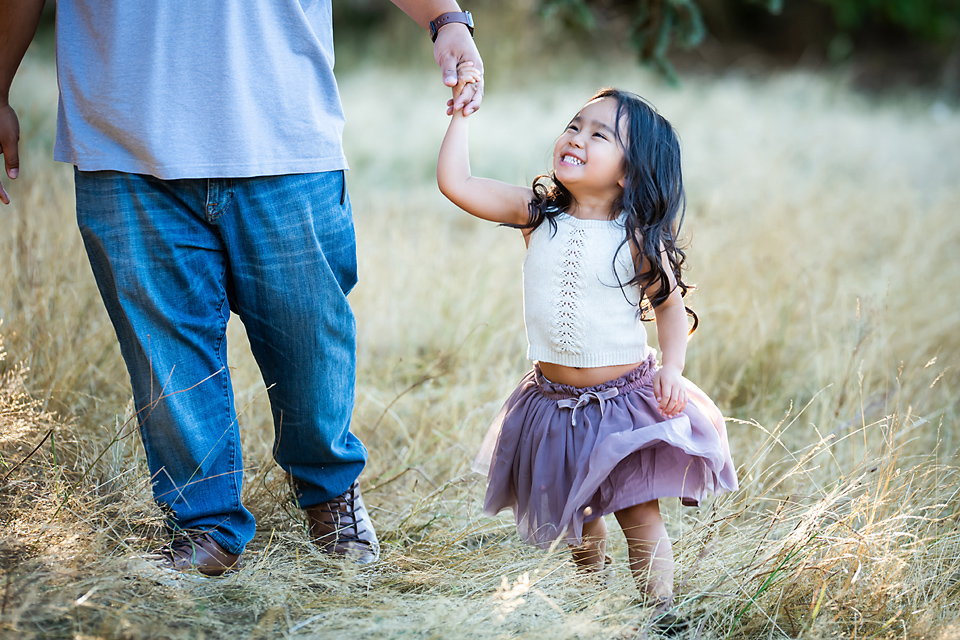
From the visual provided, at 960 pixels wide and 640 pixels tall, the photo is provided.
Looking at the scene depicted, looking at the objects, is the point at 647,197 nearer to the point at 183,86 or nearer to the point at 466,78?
the point at 466,78

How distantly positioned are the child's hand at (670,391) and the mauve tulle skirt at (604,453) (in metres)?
0.03

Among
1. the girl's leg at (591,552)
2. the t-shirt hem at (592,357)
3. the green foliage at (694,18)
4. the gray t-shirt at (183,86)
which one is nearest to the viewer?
the gray t-shirt at (183,86)

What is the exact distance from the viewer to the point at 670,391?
1.75 metres

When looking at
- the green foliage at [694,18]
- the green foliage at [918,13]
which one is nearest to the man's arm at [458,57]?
the green foliage at [694,18]

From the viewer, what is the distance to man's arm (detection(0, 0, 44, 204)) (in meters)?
1.71

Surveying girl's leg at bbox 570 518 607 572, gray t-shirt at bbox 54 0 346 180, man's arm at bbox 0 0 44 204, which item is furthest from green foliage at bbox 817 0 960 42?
man's arm at bbox 0 0 44 204

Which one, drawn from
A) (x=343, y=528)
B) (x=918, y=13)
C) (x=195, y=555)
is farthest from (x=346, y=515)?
(x=918, y=13)

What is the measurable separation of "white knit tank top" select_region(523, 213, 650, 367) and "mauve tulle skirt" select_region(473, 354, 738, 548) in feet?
0.27

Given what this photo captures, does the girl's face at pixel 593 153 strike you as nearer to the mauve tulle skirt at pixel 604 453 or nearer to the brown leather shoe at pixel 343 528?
the mauve tulle skirt at pixel 604 453

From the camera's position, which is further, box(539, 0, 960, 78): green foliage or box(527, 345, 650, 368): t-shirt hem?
box(539, 0, 960, 78): green foliage

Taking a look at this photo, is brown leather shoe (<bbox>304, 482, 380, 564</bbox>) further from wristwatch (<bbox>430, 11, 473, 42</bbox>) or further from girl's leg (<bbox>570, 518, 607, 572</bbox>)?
wristwatch (<bbox>430, 11, 473, 42</bbox>)

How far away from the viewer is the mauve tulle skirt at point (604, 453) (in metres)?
1.73

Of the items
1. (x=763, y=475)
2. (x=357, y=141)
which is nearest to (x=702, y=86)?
(x=357, y=141)

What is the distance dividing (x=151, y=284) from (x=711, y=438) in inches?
49.8
